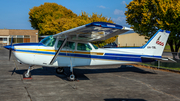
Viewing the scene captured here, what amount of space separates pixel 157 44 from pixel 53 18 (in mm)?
42157

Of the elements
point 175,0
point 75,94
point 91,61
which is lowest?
point 75,94

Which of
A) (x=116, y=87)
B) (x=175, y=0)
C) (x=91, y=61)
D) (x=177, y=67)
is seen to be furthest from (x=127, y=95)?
(x=175, y=0)

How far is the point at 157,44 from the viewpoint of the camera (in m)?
10.9

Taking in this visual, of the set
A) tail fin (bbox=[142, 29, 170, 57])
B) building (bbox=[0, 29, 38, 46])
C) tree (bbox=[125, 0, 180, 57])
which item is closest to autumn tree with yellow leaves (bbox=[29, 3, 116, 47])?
building (bbox=[0, 29, 38, 46])

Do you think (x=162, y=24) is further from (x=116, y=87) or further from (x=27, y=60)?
(x=27, y=60)

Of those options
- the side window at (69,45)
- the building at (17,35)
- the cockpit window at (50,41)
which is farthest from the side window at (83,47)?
the building at (17,35)

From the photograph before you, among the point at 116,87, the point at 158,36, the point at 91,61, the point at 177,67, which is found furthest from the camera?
the point at 177,67

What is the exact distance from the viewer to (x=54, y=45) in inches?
353

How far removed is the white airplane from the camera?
839 centimetres

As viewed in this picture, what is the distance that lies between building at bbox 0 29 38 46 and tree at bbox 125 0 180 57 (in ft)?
168

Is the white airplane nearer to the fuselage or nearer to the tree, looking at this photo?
the fuselage

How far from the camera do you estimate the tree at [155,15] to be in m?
13.3

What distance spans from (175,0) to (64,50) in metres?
10.6

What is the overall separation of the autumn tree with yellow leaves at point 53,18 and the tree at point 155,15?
14741 mm
